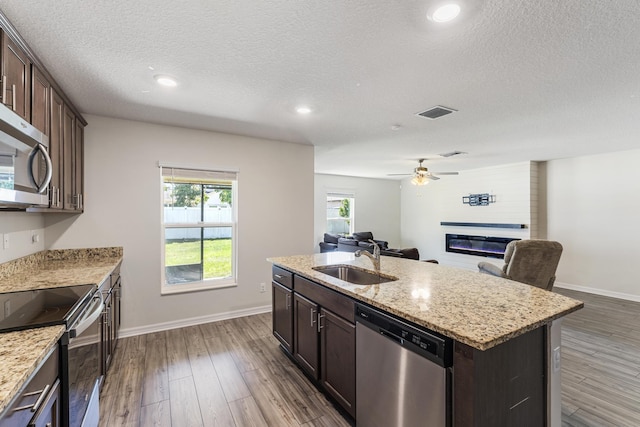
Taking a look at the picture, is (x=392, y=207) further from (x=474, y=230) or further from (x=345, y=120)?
(x=345, y=120)

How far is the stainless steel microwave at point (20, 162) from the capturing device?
1.33 meters

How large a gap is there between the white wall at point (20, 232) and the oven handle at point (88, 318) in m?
1.01

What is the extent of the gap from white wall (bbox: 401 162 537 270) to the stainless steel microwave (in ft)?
23.9

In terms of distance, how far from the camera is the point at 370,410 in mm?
1710

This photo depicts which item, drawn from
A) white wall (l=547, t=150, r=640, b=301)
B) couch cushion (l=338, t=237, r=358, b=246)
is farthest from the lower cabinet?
white wall (l=547, t=150, r=640, b=301)

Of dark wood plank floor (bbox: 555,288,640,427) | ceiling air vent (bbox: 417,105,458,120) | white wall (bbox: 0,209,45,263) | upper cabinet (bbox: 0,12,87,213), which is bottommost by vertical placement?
dark wood plank floor (bbox: 555,288,640,427)

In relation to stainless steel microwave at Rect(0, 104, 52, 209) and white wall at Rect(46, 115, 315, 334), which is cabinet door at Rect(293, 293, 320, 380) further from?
stainless steel microwave at Rect(0, 104, 52, 209)

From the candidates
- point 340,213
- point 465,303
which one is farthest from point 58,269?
point 340,213

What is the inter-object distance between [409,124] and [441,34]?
184 cm

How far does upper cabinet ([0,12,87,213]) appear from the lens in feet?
5.34

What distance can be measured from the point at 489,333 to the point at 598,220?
19.6 ft

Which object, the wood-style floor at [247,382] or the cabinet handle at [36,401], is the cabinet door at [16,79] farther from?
the wood-style floor at [247,382]

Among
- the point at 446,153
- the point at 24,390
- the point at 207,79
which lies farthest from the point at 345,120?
the point at 24,390

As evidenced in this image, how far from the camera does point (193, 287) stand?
3.80 m
